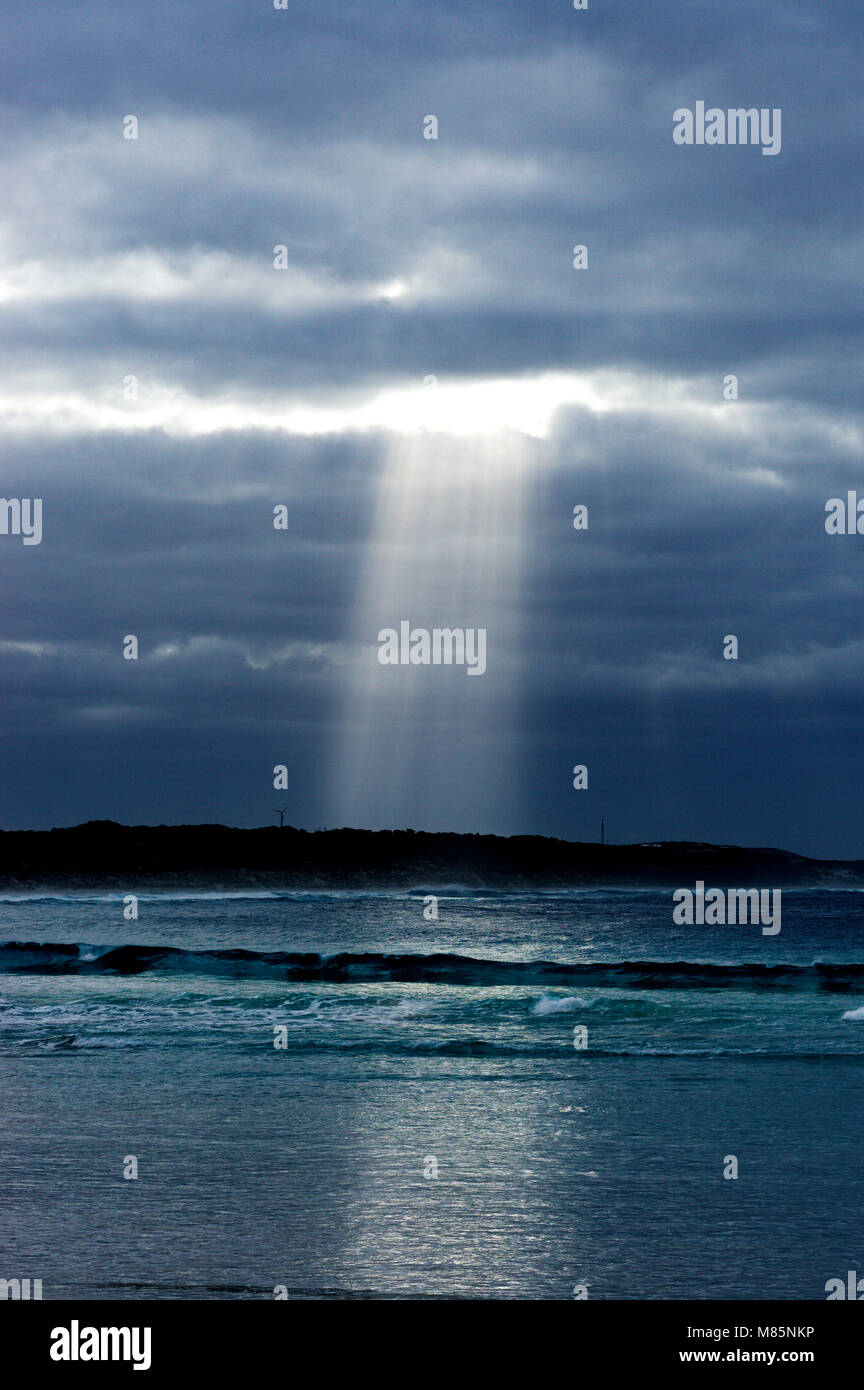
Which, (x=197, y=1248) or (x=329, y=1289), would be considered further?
(x=197, y=1248)

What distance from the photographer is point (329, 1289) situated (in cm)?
949

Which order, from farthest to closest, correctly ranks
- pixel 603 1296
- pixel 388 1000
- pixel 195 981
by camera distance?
pixel 195 981 < pixel 388 1000 < pixel 603 1296

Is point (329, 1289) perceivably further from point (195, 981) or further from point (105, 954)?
point (105, 954)

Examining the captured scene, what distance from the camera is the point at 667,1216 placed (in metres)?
11.5

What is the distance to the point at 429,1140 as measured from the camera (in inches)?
585

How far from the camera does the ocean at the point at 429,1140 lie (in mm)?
10023

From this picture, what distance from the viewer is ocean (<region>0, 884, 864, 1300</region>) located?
32.9 feet

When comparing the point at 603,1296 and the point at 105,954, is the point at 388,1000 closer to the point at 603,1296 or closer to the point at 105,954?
the point at 105,954

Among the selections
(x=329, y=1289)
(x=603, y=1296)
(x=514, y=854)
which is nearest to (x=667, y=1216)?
(x=603, y=1296)
